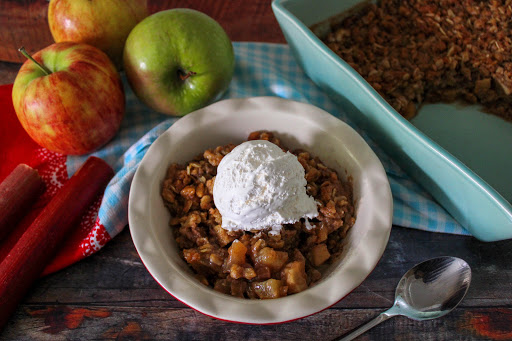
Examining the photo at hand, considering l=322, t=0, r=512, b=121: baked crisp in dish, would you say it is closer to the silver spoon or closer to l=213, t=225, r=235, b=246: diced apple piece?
the silver spoon

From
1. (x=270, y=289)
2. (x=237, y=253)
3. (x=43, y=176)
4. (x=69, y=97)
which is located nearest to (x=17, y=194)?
(x=43, y=176)

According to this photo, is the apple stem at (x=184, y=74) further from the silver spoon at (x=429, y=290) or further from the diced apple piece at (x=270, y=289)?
the silver spoon at (x=429, y=290)

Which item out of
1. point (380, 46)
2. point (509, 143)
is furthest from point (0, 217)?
point (509, 143)

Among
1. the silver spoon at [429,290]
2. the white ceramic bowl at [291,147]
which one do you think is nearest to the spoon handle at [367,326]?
the silver spoon at [429,290]

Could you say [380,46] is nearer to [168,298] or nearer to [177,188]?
[177,188]

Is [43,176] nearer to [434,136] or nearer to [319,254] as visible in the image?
[319,254]

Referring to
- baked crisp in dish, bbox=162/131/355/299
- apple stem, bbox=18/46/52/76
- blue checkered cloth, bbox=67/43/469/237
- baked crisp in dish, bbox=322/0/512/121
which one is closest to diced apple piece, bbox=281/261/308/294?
baked crisp in dish, bbox=162/131/355/299
